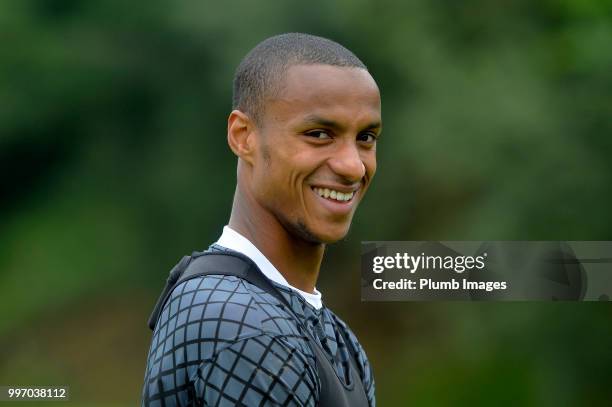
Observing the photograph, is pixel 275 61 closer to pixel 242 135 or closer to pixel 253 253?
pixel 242 135

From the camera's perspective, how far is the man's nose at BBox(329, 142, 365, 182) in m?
1.95

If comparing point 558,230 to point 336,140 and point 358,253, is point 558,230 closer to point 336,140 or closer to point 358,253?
point 358,253

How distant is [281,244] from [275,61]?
369 millimetres

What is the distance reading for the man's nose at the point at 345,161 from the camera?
195 centimetres

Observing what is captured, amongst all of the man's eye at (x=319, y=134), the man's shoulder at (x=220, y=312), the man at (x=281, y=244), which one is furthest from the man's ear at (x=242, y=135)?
the man's shoulder at (x=220, y=312)

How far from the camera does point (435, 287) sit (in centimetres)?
588

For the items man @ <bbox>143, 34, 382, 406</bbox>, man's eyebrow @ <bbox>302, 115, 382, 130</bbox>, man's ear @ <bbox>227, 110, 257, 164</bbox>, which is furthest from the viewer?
man's ear @ <bbox>227, 110, 257, 164</bbox>

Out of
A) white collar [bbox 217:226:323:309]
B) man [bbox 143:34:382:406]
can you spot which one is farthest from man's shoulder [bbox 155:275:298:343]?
white collar [bbox 217:226:323:309]

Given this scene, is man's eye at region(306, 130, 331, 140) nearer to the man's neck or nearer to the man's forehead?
the man's forehead

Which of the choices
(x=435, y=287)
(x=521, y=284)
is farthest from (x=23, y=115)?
(x=521, y=284)

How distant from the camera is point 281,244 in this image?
204 cm

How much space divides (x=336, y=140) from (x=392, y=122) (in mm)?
4143

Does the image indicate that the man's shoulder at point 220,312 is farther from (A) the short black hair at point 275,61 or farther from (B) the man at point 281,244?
(A) the short black hair at point 275,61

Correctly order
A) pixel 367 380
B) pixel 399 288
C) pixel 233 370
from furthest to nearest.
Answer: pixel 399 288 < pixel 367 380 < pixel 233 370
